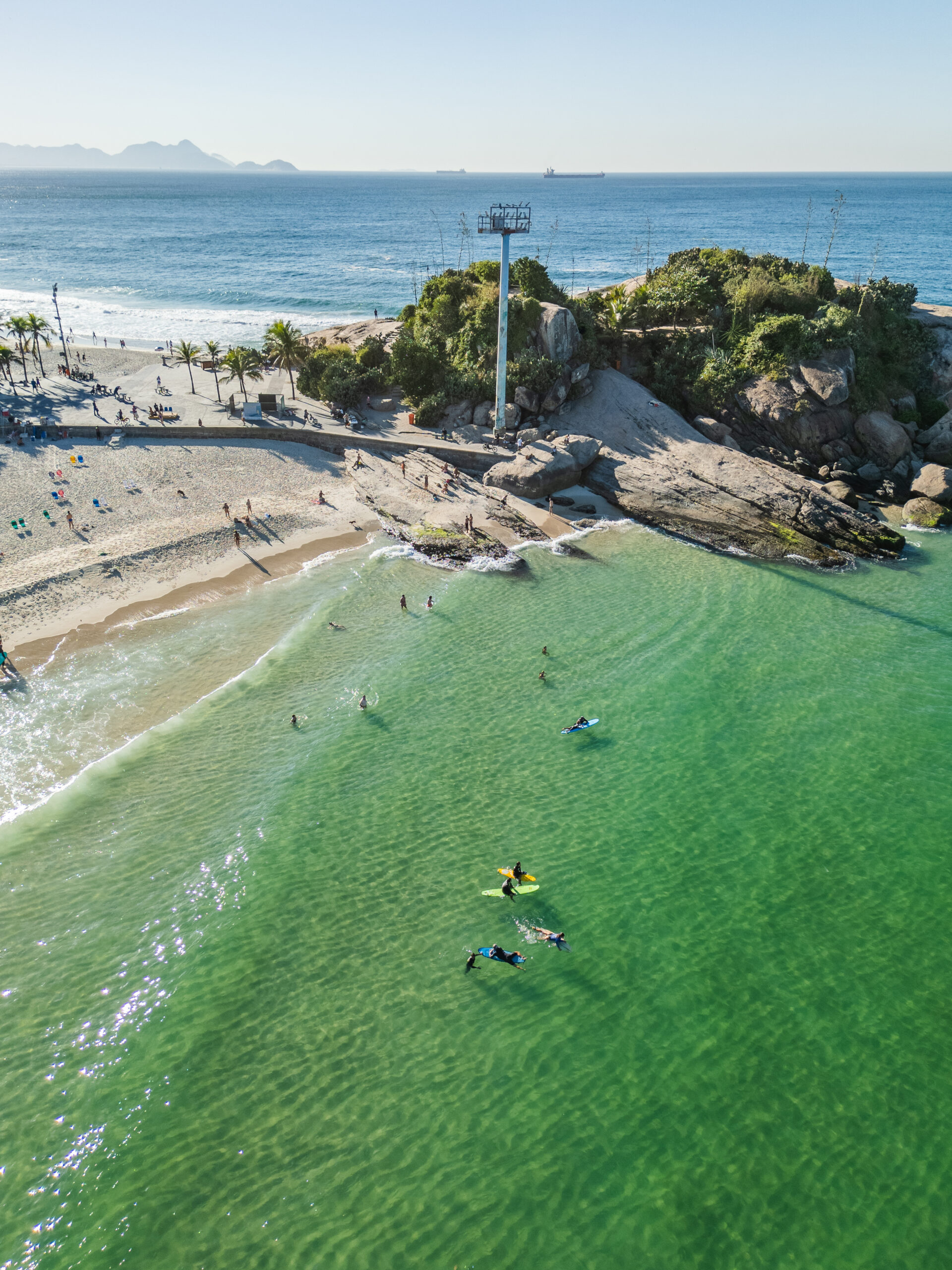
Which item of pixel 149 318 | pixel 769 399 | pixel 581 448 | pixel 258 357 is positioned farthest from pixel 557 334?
pixel 149 318

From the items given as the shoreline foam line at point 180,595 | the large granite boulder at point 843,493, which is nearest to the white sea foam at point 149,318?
the shoreline foam line at point 180,595

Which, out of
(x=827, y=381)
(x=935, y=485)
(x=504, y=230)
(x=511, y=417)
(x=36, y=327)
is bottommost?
(x=935, y=485)

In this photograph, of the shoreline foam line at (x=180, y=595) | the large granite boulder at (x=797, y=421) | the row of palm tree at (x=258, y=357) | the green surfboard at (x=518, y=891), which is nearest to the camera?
the green surfboard at (x=518, y=891)

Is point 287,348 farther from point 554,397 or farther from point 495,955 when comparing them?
point 495,955

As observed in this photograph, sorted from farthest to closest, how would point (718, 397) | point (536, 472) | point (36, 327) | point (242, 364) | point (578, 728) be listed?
point (36, 327), point (242, 364), point (718, 397), point (536, 472), point (578, 728)

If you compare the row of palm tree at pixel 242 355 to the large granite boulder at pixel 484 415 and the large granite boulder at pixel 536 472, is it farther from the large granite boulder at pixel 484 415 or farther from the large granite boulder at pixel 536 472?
the large granite boulder at pixel 536 472

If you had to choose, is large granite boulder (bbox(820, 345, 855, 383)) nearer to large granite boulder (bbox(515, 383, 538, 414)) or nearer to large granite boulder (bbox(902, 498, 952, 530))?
large granite boulder (bbox(902, 498, 952, 530))
